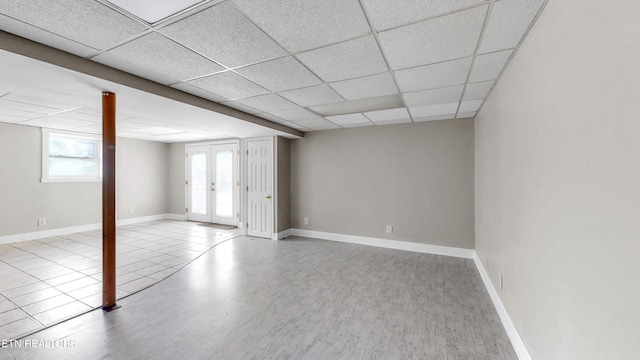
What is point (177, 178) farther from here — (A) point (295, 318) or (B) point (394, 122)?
(A) point (295, 318)

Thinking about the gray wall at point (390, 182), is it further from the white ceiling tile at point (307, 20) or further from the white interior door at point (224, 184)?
the white ceiling tile at point (307, 20)

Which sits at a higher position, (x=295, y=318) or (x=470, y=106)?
(x=470, y=106)

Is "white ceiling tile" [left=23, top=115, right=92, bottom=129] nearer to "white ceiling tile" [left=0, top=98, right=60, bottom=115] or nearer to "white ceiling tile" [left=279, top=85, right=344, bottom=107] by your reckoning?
"white ceiling tile" [left=0, top=98, right=60, bottom=115]

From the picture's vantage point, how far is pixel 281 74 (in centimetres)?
252

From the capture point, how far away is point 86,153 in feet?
19.9

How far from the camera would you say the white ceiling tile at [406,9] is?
150 centimetres

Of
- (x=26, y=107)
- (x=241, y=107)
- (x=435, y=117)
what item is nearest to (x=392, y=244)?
(x=435, y=117)

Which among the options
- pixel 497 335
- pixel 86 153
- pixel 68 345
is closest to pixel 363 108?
pixel 497 335

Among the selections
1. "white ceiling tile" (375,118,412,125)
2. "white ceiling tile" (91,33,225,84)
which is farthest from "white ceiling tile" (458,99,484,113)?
"white ceiling tile" (91,33,225,84)

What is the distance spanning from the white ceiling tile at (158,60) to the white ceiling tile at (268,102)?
83 centimetres

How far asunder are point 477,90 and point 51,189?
26.9 ft

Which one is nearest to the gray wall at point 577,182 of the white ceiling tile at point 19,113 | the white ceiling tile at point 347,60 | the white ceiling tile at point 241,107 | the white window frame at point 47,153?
the white ceiling tile at point 347,60

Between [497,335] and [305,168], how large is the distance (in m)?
4.28

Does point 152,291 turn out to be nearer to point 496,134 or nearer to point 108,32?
point 108,32
